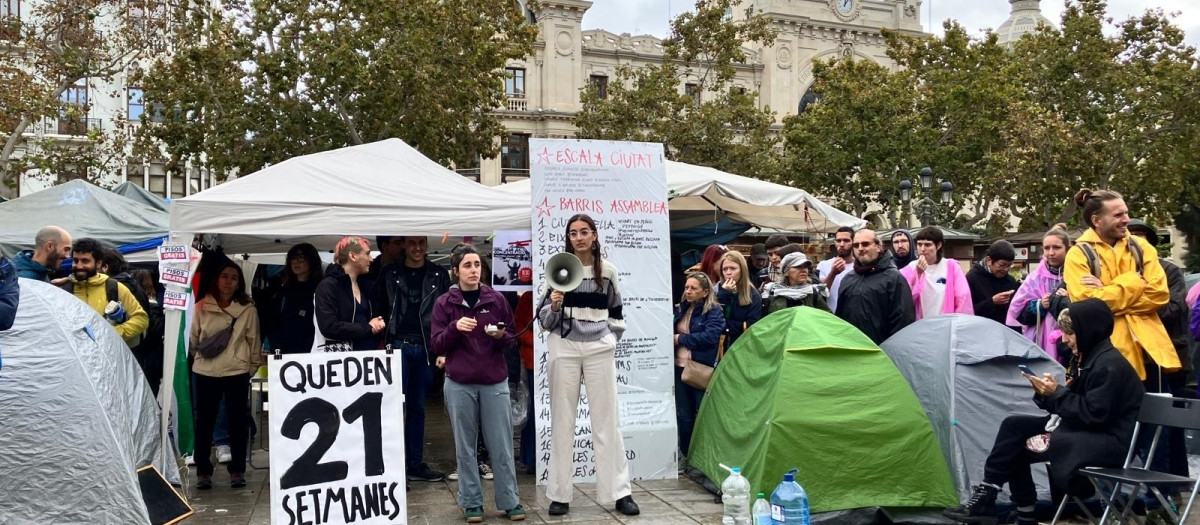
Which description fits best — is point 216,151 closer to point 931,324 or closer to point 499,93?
point 499,93

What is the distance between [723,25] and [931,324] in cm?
2860

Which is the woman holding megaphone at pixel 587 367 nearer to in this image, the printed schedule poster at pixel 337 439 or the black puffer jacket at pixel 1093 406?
the printed schedule poster at pixel 337 439

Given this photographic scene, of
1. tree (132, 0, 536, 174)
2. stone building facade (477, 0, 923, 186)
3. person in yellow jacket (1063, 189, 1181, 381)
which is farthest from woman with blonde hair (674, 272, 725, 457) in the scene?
stone building facade (477, 0, 923, 186)

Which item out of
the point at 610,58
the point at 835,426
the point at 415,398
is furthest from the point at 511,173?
the point at 835,426

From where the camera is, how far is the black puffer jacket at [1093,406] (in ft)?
19.8

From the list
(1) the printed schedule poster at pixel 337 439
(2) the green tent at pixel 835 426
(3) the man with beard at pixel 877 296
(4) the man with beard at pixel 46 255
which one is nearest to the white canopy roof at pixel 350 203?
(4) the man with beard at pixel 46 255

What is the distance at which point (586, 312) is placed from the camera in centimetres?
685

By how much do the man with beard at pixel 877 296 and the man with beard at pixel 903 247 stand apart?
48.3 inches

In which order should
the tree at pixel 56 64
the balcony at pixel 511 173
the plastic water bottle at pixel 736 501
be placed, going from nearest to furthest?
the plastic water bottle at pixel 736 501 < the tree at pixel 56 64 < the balcony at pixel 511 173

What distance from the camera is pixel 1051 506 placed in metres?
6.94

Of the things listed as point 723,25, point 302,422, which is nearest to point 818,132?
point 723,25

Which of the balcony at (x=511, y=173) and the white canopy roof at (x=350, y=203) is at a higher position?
the balcony at (x=511, y=173)

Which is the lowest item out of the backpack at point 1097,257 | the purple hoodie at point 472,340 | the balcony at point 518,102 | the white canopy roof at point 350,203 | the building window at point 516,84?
the purple hoodie at point 472,340

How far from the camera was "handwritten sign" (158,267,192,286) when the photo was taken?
7.26m
